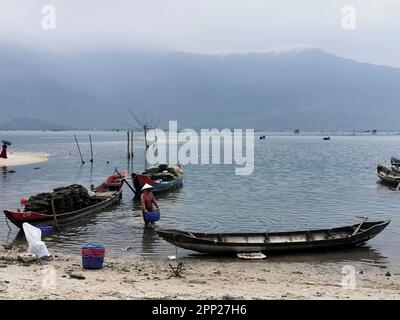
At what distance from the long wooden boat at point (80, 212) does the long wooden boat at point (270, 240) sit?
7.06 m

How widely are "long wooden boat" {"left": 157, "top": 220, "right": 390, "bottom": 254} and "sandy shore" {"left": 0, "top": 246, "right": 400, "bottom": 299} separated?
60cm

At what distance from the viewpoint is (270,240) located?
1952cm

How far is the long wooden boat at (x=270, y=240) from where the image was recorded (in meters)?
18.5

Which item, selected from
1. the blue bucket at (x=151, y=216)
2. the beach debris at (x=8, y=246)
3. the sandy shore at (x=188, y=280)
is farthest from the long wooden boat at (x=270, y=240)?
the beach debris at (x=8, y=246)

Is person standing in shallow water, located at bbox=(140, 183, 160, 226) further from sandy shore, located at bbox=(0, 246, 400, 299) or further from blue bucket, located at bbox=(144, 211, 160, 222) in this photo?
sandy shore, located at bbox=(0, 246, 400, 299)

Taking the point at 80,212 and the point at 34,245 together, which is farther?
the point at 80,212

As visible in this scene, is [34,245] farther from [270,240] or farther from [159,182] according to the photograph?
[159,182]

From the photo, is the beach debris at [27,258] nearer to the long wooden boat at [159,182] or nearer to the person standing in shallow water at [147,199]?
the person standing in shallow water at [147,199]

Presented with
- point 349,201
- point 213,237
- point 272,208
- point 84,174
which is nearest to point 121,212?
point 272,208

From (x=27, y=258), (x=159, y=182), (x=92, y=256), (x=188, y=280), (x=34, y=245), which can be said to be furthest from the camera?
(x=159, y=182)

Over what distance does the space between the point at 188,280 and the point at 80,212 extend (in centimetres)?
1199

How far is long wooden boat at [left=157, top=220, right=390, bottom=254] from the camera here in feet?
60.6

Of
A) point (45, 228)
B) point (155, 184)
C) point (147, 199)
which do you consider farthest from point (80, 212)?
point (155, 184)

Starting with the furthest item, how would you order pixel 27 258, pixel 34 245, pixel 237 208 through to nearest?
1. pixel 237 208
2. pixel 34 245
3. pixel 27 258
